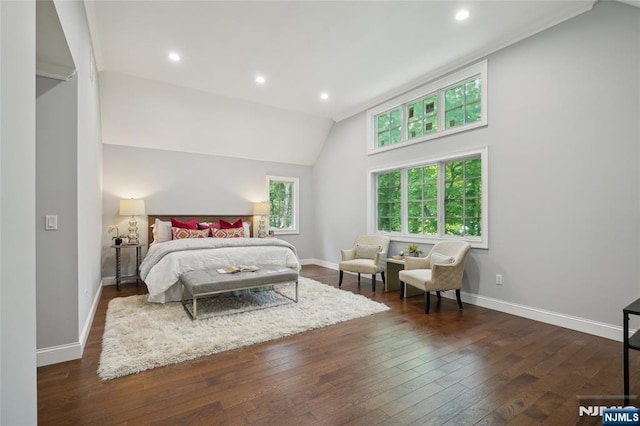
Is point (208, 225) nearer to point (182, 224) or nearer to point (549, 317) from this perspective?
point (182, 224)

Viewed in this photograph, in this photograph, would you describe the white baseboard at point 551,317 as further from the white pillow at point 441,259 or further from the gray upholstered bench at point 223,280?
the gray upholstered bench at point 223,280

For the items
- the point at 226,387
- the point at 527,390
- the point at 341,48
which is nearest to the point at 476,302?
the point at 527,390

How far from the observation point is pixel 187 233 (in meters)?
5.38

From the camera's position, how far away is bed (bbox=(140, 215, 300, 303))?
386 centimetres

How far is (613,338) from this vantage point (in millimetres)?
2869

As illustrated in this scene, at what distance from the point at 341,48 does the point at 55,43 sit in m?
2.82

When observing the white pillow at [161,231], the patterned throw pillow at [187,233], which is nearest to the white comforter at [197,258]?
the patterned throw pillow at [187,233]

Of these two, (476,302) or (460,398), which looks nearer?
(460,398)

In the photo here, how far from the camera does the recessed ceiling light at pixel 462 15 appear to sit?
3.11 meters

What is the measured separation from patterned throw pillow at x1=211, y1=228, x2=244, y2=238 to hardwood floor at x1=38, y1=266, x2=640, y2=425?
105 inches

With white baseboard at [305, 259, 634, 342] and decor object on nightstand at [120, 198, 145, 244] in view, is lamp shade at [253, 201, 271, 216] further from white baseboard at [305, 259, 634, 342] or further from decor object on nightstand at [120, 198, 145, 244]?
white baseboard at [305, 259, 634, 342]

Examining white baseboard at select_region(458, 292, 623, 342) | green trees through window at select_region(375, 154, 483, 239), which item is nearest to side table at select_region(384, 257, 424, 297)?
green trees through window at select_region(375, 154, 483, 239)

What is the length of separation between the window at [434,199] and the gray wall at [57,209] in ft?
13.9

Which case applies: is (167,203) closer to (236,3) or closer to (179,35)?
(179,35)
